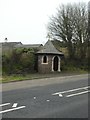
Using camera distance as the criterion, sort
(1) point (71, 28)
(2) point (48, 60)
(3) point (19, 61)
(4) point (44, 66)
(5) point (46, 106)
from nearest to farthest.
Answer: (5) point (46, 106)
(3) point (19, 61)
(4) point (44, 66)
(2) point (48, 60)
(1) point (71, 28)

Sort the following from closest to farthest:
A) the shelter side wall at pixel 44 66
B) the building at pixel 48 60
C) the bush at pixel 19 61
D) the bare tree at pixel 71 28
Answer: the bush at pixel 19 61 → the shelter side wall at pixel 44 66 → the building at pixel 48 60 → the bare tree at pixel 71 28

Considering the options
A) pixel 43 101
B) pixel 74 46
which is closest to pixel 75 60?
pixel 74 46

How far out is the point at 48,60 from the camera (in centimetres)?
3734

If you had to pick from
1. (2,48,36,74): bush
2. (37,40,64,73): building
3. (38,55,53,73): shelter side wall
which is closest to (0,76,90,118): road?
(2,48,36,74): bush

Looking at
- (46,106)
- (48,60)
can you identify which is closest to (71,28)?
(48,60)

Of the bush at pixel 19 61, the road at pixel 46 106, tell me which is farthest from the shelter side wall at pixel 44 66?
the road at pixel 46 106

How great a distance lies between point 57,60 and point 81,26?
9370 millimetres

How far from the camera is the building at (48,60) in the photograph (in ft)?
121

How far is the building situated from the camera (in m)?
36.9

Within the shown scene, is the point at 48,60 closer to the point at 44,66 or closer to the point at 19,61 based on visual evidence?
the point at 44,66

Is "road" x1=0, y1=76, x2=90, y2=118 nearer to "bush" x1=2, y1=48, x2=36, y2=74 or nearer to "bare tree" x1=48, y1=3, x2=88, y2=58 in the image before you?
"bush" x1=2, y1=48, x2=36, y2=74

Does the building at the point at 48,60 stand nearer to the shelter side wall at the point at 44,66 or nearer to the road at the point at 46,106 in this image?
the shelter side wall at the point at 44,66

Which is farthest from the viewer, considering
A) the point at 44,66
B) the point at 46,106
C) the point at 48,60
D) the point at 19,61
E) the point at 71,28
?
the point at 71,28

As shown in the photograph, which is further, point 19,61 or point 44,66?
point 44,66
